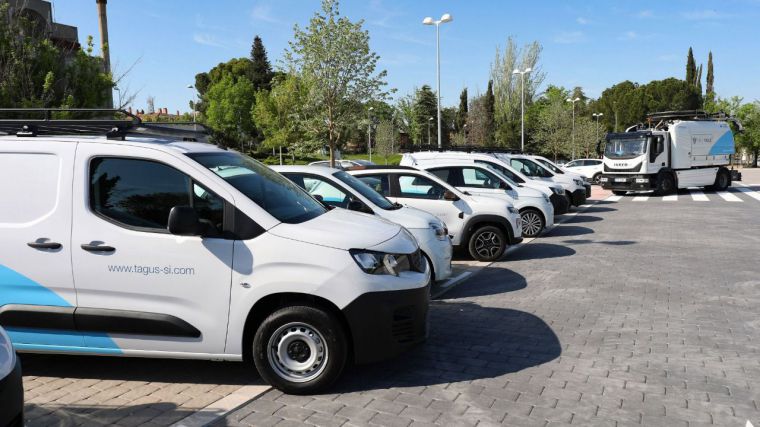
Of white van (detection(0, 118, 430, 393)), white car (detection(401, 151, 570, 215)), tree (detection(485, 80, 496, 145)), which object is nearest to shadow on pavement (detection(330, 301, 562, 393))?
white van (detection(0, 118, 430, 393))

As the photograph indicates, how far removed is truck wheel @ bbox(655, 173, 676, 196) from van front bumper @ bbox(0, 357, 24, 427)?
967 inches

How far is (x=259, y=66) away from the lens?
240 ft

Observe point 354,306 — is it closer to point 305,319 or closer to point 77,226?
point 305,319

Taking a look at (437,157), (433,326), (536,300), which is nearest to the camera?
(433,326)

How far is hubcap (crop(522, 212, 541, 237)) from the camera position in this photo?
1227 cm

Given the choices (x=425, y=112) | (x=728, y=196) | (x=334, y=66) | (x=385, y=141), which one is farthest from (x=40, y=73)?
(x=425, y=112)

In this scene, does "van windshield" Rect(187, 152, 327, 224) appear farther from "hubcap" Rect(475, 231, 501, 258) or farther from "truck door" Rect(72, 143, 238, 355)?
"hubcap" Rect(475, 231, 501, 258)

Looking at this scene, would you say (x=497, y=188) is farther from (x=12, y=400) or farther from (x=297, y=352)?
(x=12, y=400)

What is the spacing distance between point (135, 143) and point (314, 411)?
7.54 feet

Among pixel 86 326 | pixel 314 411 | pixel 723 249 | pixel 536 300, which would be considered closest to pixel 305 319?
pixel 314 411

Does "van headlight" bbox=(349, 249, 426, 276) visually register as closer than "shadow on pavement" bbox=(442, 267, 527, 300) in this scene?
Yes

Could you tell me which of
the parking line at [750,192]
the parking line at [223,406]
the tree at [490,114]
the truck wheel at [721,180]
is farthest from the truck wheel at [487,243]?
the tree at [490,114]

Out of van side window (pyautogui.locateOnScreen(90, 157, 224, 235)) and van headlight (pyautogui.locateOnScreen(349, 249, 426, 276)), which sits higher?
van side window (pyautogui.locateOnScreen(90, 157, 224, 235))

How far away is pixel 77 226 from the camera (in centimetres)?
409
